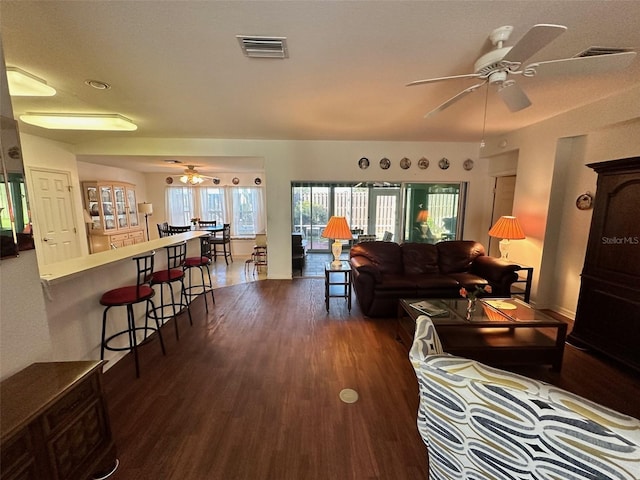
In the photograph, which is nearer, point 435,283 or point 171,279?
point 171,279

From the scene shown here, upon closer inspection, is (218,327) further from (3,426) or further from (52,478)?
(3,426)

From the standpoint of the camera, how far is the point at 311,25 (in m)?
1.67

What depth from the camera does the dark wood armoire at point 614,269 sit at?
2229mm

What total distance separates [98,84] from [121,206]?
4.73m

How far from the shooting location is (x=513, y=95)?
6.62 ft

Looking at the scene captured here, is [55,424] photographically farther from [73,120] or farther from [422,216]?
[422,216]

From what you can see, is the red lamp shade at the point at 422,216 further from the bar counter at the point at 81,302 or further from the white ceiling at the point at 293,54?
the bar counter at the point at 81,302

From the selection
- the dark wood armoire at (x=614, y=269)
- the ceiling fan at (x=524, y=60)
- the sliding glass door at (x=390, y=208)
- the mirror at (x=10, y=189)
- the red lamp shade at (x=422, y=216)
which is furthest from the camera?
the red lamp shade at (x=422, y=216)

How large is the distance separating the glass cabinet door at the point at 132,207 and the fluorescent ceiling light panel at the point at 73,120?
3.23 metres

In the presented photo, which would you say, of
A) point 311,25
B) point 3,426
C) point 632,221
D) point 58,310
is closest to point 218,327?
point 58,310

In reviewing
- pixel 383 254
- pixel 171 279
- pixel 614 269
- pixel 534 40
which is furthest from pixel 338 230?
pixel 614 269

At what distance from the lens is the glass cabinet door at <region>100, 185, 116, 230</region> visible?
5820 mm

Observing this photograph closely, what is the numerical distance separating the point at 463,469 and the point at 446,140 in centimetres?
517

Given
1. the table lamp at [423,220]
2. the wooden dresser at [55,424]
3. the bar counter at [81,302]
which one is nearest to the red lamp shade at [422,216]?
the table lamp at [423,220]
